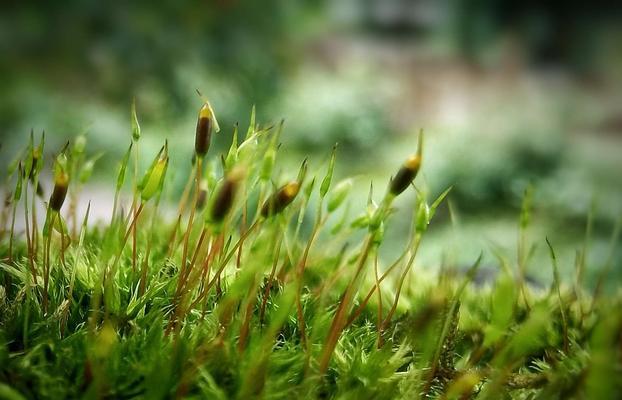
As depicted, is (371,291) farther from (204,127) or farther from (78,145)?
(78,145)

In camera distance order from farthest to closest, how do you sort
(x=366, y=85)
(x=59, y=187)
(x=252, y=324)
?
(x=366, y=85) → (x=252, y=324) → (x=59, y=187)

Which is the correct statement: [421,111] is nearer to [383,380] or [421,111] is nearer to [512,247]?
[512,247]

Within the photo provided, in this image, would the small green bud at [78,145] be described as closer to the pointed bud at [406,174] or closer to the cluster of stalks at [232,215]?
the cluster of stalks at [232,215]

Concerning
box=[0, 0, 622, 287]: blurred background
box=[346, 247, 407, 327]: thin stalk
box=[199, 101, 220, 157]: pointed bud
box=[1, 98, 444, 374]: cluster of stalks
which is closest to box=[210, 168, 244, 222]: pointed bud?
box=[1, 98, 444, 374]: cluster of stalks

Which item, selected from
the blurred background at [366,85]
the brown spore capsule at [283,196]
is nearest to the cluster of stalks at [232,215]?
the brown spore capsule at [283,196]

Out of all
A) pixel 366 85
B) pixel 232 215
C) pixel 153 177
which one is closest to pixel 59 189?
pixel 153 177

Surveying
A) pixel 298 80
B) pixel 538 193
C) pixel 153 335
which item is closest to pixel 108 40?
pixel 298 80
